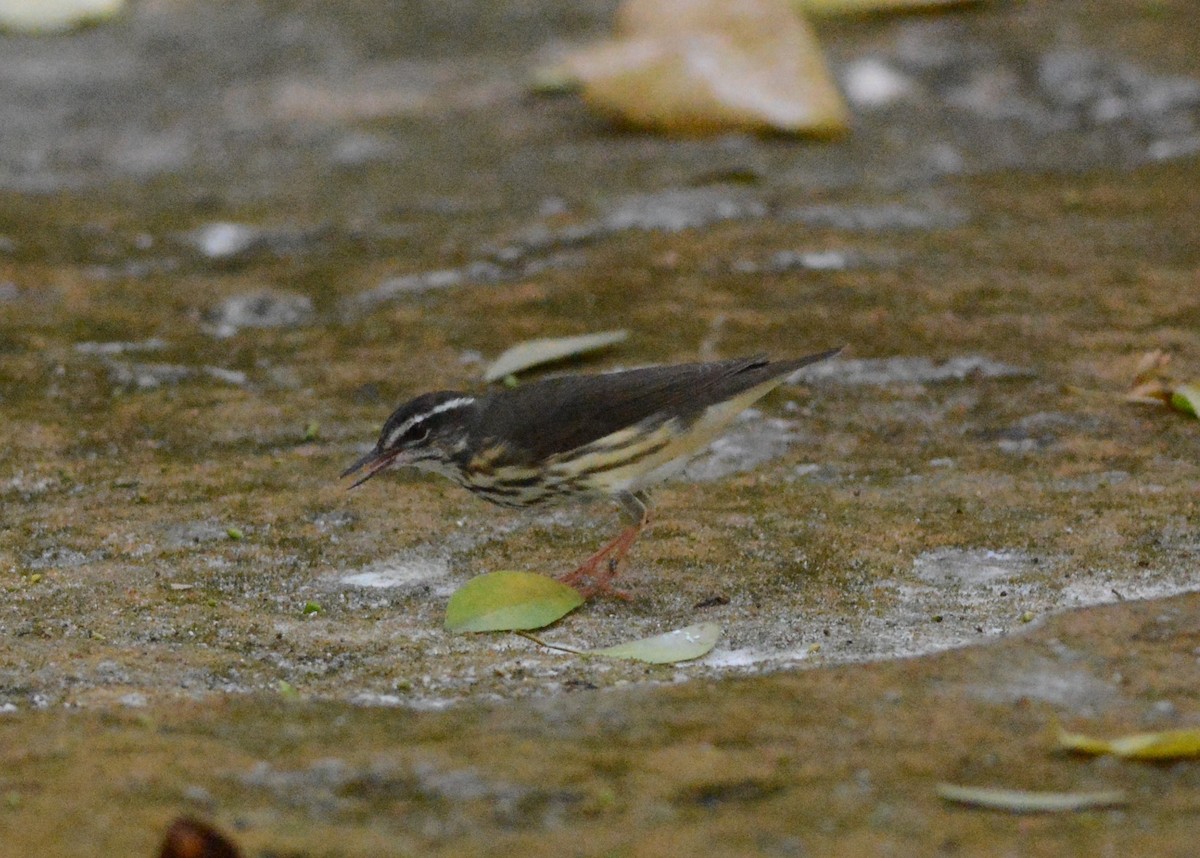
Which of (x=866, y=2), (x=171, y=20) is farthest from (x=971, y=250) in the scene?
(x=171, y=20)

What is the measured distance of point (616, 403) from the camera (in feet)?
16.5

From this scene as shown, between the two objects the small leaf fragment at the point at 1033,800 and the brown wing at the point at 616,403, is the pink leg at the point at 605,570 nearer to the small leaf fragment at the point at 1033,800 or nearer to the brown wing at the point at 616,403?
the brown wing at the point at 616,403

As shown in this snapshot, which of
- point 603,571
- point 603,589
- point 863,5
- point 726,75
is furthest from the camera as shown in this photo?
point 863,5

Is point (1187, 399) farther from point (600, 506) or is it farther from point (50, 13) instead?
point (50, 13)

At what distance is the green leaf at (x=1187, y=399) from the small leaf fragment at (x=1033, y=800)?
2.75m

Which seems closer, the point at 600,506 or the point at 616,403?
the point at 616,403

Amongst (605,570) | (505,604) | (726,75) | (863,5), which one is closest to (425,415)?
(605,570)

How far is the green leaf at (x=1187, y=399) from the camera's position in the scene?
17.8 feet

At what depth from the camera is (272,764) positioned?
3.22m

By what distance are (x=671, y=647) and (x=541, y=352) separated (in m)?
2.41

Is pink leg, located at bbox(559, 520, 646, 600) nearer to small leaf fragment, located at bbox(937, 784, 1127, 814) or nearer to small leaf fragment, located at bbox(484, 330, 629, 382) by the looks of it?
small leaf fragment, located at bbox(484, 330, 629, 382)

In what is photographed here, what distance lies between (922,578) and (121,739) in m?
2.21

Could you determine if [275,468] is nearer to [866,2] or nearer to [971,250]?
[971,250]

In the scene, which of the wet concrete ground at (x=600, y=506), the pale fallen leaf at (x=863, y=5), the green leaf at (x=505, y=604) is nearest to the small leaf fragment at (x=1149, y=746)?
the wet concrete ground at (x=600, y=506)
